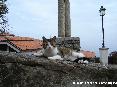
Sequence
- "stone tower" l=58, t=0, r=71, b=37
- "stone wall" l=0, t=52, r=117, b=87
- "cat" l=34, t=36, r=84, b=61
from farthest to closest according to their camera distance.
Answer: "stone tower" l=58, t=0, r=71, b=37
"cat" l=34, t=36, r=84, b=61
"stone wall" l=0, t=52, r=117, b=87

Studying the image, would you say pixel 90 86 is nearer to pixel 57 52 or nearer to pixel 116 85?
pixel 116 85

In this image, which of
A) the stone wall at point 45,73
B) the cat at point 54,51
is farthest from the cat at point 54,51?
the stone wall at point 45,73

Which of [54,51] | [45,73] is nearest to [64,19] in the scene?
[54,51]

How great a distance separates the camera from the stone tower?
16.5 m

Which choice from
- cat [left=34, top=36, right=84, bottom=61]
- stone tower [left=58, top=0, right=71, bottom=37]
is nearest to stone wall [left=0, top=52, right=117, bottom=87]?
cat [left=34, top=36, right=84, bottom=61]

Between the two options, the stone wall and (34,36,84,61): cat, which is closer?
the stone wall

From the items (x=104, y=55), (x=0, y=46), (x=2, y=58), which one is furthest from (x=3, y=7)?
(x=2, y=58)

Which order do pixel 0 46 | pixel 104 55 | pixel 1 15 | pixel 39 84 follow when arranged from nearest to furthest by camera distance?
pixel 39 84 < pixel 104 55 < pixel 1 15 < pixel 0 46

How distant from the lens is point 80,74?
11.0 ft

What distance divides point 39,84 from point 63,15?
13.6 meters

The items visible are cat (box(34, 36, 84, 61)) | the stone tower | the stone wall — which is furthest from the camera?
the stone tower

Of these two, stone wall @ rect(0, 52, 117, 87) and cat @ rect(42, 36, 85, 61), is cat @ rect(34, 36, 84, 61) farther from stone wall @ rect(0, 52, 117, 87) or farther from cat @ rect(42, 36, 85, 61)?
stone wall @ rect(0, 52, 117, 87)

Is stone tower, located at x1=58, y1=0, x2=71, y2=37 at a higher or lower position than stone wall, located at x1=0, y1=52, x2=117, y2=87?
Answer: higher

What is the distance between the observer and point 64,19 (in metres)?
16.9
